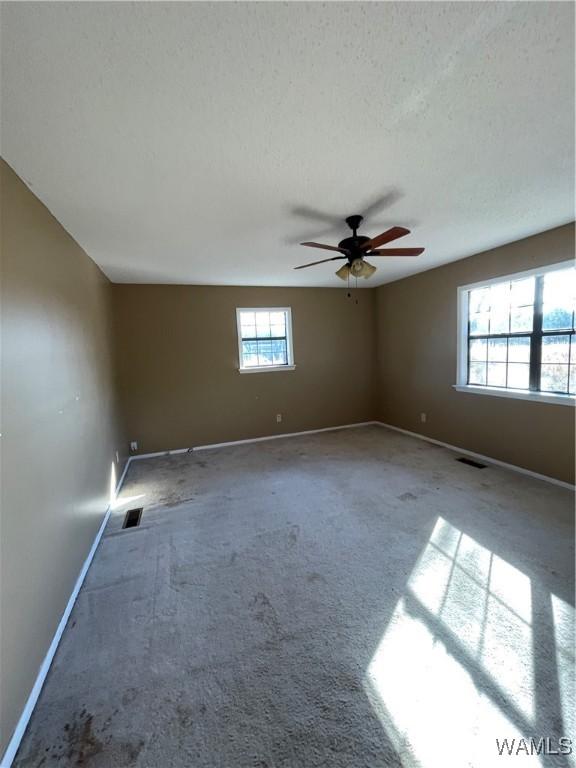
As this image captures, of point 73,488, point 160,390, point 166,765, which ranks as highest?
point 160,390

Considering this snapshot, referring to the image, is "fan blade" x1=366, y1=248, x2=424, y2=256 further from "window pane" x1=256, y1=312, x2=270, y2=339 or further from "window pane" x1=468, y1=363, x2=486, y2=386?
"window pane" x1=256, y1=312, x2=270, y2=339

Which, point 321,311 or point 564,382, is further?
point 321,311

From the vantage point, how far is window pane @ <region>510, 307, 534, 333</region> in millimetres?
3219

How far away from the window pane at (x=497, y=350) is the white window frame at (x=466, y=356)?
31 centimetres

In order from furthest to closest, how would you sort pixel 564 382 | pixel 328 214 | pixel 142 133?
pixel 564 382 → pixel 328 214 → pixel 142 133

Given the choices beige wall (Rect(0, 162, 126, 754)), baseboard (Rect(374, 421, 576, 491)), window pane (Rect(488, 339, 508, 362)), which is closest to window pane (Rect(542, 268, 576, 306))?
window pane (Rect(488, 339, 508, 362))

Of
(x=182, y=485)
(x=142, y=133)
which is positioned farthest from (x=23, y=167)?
(x=182, y=485)

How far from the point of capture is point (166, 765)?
1085 mm

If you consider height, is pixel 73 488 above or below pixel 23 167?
below

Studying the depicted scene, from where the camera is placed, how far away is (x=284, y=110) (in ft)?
4.23

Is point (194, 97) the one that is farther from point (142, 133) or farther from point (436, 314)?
point (436, 314)

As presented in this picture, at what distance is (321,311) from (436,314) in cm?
180

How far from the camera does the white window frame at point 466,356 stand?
115 inches

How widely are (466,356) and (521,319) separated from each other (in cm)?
76
